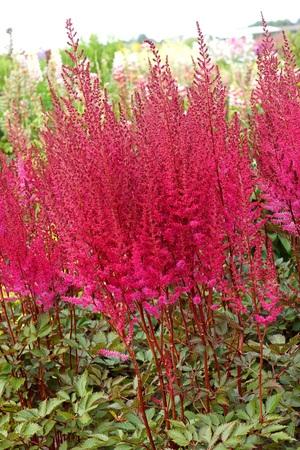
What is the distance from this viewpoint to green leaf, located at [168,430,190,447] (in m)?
2.13

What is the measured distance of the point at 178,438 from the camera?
2150 mm

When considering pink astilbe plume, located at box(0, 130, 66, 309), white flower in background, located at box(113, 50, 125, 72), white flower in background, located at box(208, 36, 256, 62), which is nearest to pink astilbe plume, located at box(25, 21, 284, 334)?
pink astilbe plume, located at box(0, 130, 66, 309)

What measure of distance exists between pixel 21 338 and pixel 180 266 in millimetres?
934

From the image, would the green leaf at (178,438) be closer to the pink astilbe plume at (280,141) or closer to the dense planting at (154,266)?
the dense planting at (154,266)

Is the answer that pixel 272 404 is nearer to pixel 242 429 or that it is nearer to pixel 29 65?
pixel 242 429

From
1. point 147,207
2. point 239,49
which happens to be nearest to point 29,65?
point 239,49

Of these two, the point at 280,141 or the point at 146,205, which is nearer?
the point at 146,205

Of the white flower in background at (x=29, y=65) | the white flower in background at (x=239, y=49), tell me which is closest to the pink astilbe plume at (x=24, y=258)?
the white flower in background at (x=29, y=65)

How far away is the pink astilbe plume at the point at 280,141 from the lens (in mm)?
2580

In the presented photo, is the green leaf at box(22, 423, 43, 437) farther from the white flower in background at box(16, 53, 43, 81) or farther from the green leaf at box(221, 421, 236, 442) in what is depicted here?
the white flower in background at box(16, 53, 43, 81)

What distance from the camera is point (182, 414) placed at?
7.87ft

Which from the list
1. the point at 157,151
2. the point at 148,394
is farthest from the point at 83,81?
the point at 148,394

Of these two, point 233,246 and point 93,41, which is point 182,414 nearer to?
point 233,246

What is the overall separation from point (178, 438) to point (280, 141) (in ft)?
3.71
